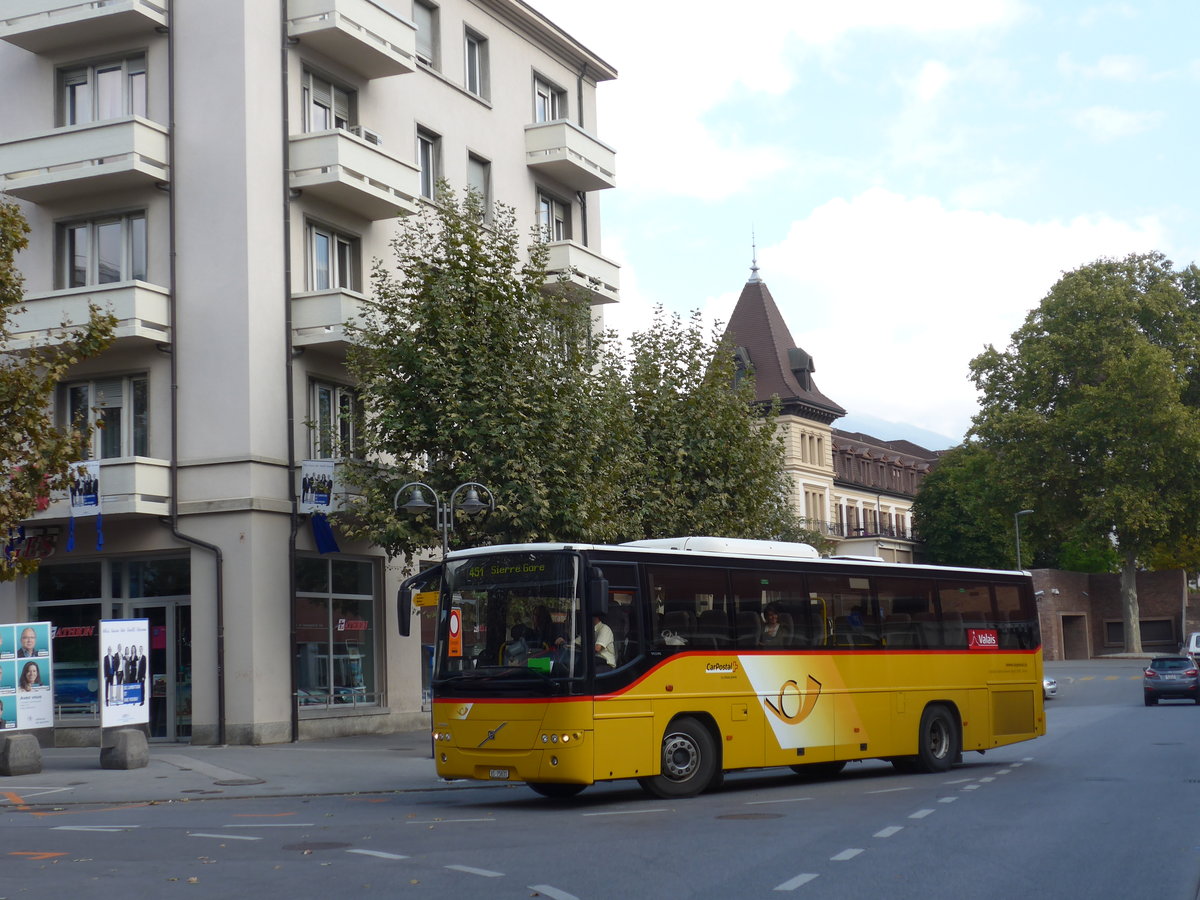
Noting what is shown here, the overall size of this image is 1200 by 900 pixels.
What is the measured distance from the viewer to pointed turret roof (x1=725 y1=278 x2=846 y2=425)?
94.9 metres

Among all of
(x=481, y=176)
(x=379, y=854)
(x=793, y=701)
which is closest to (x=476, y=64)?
(x=481, y=176)

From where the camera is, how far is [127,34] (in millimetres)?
29047

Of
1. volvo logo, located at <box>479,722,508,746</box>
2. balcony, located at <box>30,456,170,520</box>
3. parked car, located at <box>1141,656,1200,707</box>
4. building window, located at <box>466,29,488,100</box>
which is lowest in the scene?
parked car, located at <box>1141,656,1200,707</box>

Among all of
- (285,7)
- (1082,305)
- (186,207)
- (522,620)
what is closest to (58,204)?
(186,207)

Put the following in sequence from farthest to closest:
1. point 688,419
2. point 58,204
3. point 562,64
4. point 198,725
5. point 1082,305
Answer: point 1082,305
point 562,64
point 688,419
point 58,204
point 198,725

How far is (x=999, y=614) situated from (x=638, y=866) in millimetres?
12850

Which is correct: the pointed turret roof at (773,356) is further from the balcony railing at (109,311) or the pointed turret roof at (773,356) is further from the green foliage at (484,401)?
the balcony railing at (109,311)

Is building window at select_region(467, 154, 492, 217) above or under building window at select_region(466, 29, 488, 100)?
under

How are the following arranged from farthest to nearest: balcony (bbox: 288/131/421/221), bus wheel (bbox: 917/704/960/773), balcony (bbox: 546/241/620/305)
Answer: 1. balcony (bbox: 546/241/620/305)
2. balcony (bbox: 288/131/421/221)
3. bus wheel (bbox: 917/704/960/773)

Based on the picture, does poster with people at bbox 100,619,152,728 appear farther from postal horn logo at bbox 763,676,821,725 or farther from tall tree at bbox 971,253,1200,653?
tall tree at bbox 971,253,1200,653

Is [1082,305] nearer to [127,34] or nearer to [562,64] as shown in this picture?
[562,64]

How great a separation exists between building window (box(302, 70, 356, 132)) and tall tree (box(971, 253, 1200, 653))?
51.1m

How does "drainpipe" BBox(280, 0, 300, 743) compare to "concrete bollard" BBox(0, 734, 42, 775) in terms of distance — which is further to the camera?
"drainpipe" BBox(280, 0, 300, 743)

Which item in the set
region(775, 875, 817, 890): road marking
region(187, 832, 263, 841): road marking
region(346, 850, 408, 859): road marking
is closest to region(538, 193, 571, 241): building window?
region(187, 832, 263, 841): road marking
